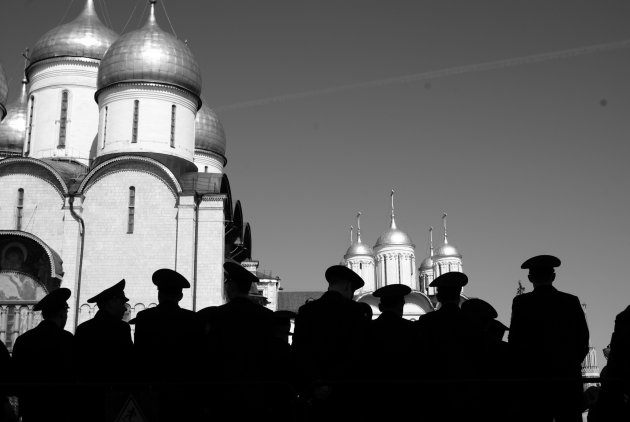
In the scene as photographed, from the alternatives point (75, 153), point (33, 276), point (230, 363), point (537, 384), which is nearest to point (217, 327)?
point (230, 363)

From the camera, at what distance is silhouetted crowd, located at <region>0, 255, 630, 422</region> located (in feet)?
18.0

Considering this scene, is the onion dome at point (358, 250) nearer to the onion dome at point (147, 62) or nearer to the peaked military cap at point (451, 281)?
the onion dome at point (147, 62)

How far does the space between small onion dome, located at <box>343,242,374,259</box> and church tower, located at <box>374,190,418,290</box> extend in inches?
105

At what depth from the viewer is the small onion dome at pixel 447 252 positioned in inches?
2066

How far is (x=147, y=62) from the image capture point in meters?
23.1

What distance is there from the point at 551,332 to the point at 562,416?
0.65 metres

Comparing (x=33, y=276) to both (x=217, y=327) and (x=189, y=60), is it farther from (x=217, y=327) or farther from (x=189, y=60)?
(x=217, y=327)

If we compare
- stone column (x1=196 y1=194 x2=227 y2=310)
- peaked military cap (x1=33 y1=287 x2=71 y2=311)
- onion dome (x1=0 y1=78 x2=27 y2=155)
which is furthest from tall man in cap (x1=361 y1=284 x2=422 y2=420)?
onion dome (x1=0 y1=78 x2=27 y2=155)

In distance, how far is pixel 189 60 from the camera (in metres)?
23.9

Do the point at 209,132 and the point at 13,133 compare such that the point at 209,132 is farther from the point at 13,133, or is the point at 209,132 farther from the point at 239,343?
the point at 239,343

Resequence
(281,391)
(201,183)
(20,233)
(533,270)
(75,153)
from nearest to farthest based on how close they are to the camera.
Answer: (281,391) → (533,270) → (20,233) → (201,183) → (75,153)

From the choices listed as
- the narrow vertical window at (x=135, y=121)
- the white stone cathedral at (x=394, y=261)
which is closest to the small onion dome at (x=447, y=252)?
the white stone cathedral at (x=394, y=261)

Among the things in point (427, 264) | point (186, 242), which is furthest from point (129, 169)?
point (427, 264)

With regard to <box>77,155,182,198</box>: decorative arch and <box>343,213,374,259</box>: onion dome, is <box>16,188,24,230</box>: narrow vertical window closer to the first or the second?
<box>77,155,182,198</box>: decorative arch
